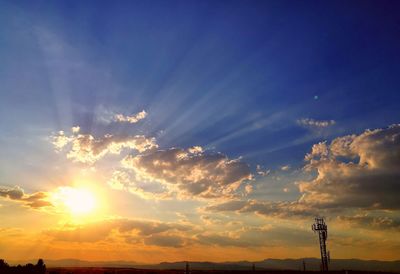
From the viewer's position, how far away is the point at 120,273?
58.1 meters

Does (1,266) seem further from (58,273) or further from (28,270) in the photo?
(58,273)

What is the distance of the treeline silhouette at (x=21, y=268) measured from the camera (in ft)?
123

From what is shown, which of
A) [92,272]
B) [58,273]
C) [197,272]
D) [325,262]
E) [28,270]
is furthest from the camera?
[325,262]

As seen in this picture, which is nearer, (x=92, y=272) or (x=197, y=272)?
(x=92, y=272)

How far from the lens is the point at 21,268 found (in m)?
39.9

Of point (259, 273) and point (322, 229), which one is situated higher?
point (322, 229)

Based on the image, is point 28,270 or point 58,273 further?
point 58,273

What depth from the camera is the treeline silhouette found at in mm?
37375

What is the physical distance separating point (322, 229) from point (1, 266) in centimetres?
5751

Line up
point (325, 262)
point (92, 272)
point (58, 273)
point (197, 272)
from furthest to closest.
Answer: point (325, 262)
point (197, 272)
point (92, 272)
point (58, 273)

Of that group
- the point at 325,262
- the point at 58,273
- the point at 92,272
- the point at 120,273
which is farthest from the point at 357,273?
the point at 58,273

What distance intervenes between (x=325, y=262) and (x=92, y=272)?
4356cm

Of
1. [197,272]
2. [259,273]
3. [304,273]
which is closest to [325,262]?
[304,273]

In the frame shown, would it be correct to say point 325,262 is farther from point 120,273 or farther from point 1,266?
point 1,266
